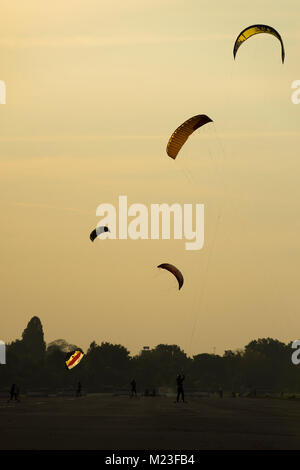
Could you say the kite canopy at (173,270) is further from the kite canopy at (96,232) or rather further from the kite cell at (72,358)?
the kite cell at (72,358)

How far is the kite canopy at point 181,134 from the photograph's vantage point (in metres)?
41.5

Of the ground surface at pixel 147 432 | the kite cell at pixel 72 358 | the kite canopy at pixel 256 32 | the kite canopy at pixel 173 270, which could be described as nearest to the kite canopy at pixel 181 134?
the kite canopy at pixel 256 32

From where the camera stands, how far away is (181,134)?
1694 inches

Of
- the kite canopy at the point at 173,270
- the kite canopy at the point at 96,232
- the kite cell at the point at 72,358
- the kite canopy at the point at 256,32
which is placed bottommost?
the kite cell at the point at 72,358

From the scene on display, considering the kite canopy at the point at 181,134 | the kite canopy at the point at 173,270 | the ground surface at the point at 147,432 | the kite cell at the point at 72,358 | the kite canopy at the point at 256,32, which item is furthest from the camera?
the kite cell at the point at 72,358

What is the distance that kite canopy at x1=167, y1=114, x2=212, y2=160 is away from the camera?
41547mm

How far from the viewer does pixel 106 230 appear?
60.3m

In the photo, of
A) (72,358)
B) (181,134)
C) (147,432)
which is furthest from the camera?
(72,358)

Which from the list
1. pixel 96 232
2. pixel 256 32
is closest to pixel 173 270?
pixel 96 232

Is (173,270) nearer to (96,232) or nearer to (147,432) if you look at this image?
(96,232)
